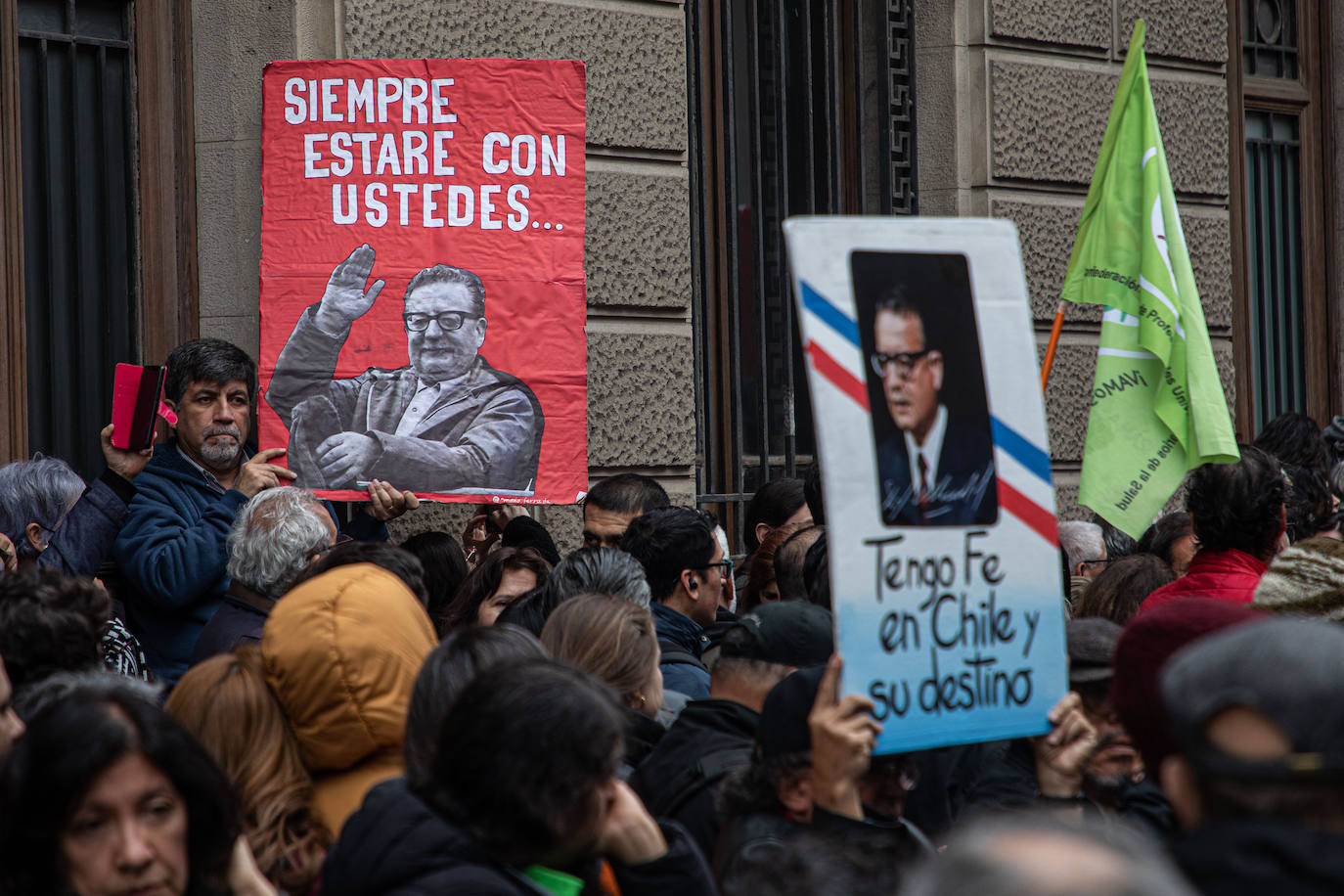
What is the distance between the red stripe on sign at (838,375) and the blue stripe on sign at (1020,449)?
1.10 ft

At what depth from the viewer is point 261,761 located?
112 inches

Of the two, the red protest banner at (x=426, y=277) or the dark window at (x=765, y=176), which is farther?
the dark window at (x=765, y=176)

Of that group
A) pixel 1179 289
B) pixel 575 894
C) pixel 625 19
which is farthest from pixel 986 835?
pixel 625 19

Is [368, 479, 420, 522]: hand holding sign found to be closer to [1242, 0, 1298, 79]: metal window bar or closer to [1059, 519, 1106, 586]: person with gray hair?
[1059, 519, 1106, 586]: person with gray hair

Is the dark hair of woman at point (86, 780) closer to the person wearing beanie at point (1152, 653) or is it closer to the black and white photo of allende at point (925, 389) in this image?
the black and white photo of allende at point (925, 389)

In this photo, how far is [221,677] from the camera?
289 cm

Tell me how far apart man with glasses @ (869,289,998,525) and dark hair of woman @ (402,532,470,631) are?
8.20ft

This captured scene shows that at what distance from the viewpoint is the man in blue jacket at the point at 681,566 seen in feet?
15.6

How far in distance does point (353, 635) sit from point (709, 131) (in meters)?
4.68

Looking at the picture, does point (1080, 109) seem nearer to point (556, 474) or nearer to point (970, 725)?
point (556, 474)

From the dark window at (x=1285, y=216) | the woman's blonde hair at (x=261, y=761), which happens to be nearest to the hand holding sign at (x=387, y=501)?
the woman's blonde hair at (x=261, y=761)

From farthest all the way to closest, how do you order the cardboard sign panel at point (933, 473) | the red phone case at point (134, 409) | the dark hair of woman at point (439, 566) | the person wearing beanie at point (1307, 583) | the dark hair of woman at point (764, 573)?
the dark hair of woman at point (439, 566)
the dark hair of woman at point (764, 573)
the red phone case at point (134, 409)
the person wearing beanie at point (1307, 583)
the cardboard sign panel at point (933, 473)

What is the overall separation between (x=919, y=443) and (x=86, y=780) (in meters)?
1.48

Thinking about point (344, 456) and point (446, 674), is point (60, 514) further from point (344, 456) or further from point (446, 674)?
point (446, 674)
